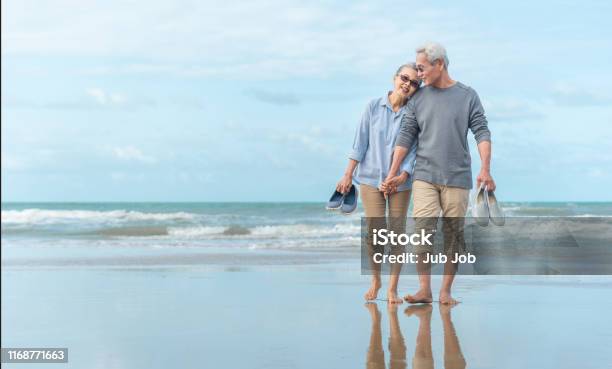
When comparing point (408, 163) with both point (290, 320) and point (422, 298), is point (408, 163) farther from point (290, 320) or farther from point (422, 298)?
point (290, 320)

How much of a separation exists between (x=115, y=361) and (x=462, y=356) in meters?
1.60

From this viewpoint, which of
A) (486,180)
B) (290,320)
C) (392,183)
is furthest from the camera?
(392,183)

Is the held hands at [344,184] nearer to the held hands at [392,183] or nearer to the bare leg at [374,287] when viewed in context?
the held hands at [392,183]

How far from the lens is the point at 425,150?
573 centimetres

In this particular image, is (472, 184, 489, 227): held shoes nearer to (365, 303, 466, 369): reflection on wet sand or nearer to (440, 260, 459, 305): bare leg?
(440, 260, 459, 305): bare leg

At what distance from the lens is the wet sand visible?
4.12 m

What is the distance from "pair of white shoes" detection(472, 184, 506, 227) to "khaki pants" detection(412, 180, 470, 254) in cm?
17

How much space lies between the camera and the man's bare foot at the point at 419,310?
5430 mm

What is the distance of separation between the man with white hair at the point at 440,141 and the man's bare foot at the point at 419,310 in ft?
1.11

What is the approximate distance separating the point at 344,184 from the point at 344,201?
0.12 meters

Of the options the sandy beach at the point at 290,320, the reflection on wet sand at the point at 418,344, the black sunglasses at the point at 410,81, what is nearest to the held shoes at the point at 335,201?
the sandy beach at the point at 290,320

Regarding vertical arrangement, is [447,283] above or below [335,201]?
below

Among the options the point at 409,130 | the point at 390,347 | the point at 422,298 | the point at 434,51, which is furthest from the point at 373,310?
the point at 434,51

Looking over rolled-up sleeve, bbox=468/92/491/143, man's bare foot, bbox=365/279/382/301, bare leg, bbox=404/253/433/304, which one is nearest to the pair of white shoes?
rolled-up sleeve, bbox=468/92/491/143
